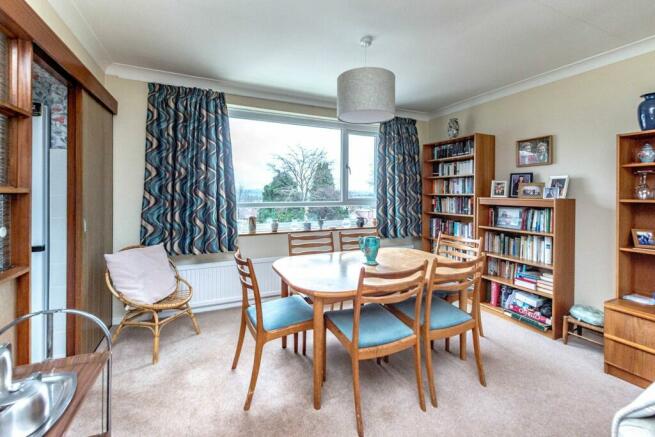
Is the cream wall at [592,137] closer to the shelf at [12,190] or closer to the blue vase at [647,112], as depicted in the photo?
the blue vase at [647,112]

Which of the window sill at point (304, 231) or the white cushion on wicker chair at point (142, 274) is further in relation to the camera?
the window sill at point (304, 231)

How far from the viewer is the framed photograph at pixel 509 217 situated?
3230 millimetres

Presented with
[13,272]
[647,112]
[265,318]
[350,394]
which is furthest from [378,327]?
[647,112]

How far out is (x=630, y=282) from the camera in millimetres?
2475

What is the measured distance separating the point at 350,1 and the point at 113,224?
2827 mm

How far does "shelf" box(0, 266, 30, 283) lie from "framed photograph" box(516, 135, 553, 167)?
409cm

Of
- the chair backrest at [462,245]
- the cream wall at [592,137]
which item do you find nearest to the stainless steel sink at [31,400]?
the chair backrest at [462,245]

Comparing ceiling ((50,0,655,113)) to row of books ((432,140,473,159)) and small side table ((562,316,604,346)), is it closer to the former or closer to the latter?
row of books ((432,140,473,159))

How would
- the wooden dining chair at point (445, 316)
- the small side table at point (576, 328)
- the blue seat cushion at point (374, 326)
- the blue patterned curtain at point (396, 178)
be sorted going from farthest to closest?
the blue patterned curtain at point (396, 178) → the small side table at point (576, 328) → the wooden dining chair at point (445, 316) → the blue seat cushion at point (374, 326)

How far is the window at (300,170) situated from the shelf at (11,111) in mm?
2154

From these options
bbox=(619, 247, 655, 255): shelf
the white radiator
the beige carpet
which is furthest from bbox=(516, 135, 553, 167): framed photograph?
the white radiator

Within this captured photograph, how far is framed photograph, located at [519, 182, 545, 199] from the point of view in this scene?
3191mm

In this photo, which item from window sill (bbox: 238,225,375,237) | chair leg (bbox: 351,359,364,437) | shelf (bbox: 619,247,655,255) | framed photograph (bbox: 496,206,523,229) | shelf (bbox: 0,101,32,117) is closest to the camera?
shelf (bbox: 0,101,32,117)

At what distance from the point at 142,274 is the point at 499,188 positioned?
3670mm
